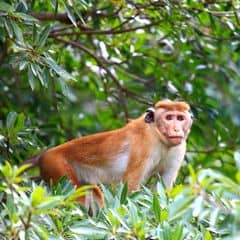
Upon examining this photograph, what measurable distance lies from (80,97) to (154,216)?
8806 millimetres

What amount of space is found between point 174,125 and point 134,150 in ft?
1.31

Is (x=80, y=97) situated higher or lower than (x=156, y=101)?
lower

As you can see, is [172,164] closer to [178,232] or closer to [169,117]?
[169,117]

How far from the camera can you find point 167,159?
24.1 ft

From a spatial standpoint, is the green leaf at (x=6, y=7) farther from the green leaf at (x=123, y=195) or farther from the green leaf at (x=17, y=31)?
the green leaf at (x=123, y=195)

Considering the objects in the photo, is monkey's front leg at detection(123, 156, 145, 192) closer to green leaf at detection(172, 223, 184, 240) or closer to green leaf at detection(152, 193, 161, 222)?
green leaf at detection(152, 193, 161, 222)

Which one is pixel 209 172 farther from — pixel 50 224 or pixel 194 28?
pixel 194 28

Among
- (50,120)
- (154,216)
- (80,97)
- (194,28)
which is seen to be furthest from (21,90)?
(80,97)

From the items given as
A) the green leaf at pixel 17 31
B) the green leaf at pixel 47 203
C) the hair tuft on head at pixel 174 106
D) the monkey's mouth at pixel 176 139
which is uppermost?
the green leaf at pixel 47 203

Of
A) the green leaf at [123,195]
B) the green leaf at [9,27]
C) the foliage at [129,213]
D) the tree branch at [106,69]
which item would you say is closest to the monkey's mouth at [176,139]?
the tree branch at [106,69]

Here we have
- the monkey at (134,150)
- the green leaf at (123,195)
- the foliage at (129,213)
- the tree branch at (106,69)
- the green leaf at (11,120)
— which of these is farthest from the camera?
the tree branch at (106,69)

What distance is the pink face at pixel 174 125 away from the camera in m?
7.17

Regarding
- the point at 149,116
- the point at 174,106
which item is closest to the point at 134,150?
the point at 149,116

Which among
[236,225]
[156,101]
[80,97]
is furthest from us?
[80,97]
